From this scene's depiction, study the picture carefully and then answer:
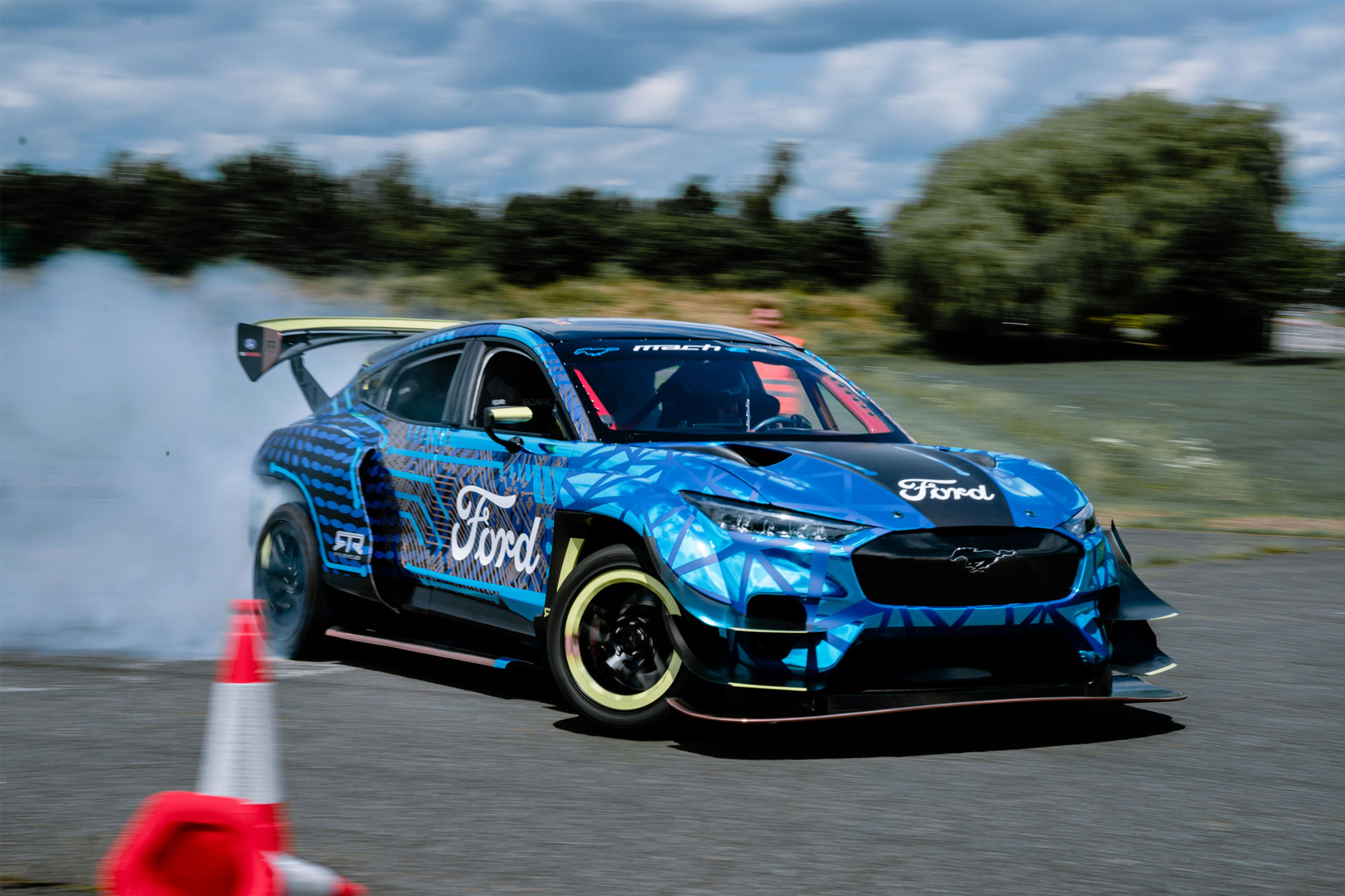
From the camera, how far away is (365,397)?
7.44m

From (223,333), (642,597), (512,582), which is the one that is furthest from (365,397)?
(223,333)

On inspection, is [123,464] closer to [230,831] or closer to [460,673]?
[460,673]

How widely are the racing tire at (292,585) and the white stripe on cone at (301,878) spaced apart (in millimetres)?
3902

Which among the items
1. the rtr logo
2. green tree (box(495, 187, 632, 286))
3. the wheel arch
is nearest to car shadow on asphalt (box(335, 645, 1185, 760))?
the wheel arch

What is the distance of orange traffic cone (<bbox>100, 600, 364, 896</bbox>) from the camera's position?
127 inches

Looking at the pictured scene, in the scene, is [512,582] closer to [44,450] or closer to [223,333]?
[44,450]

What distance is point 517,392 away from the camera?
6516 millimetres

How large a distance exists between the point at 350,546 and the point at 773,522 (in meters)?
2.63

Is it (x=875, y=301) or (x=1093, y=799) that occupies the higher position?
(x=875, y=301)

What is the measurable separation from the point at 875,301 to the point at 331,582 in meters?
25.0

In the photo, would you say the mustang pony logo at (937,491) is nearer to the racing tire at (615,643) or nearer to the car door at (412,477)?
the racing tire at (615,643)

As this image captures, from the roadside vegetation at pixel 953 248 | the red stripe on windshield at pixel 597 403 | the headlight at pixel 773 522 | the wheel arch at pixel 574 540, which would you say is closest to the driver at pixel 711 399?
the red stripe on windshield at pixel 597 403

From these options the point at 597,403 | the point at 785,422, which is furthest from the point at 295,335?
the point at 785,422

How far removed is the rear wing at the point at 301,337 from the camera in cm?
805
